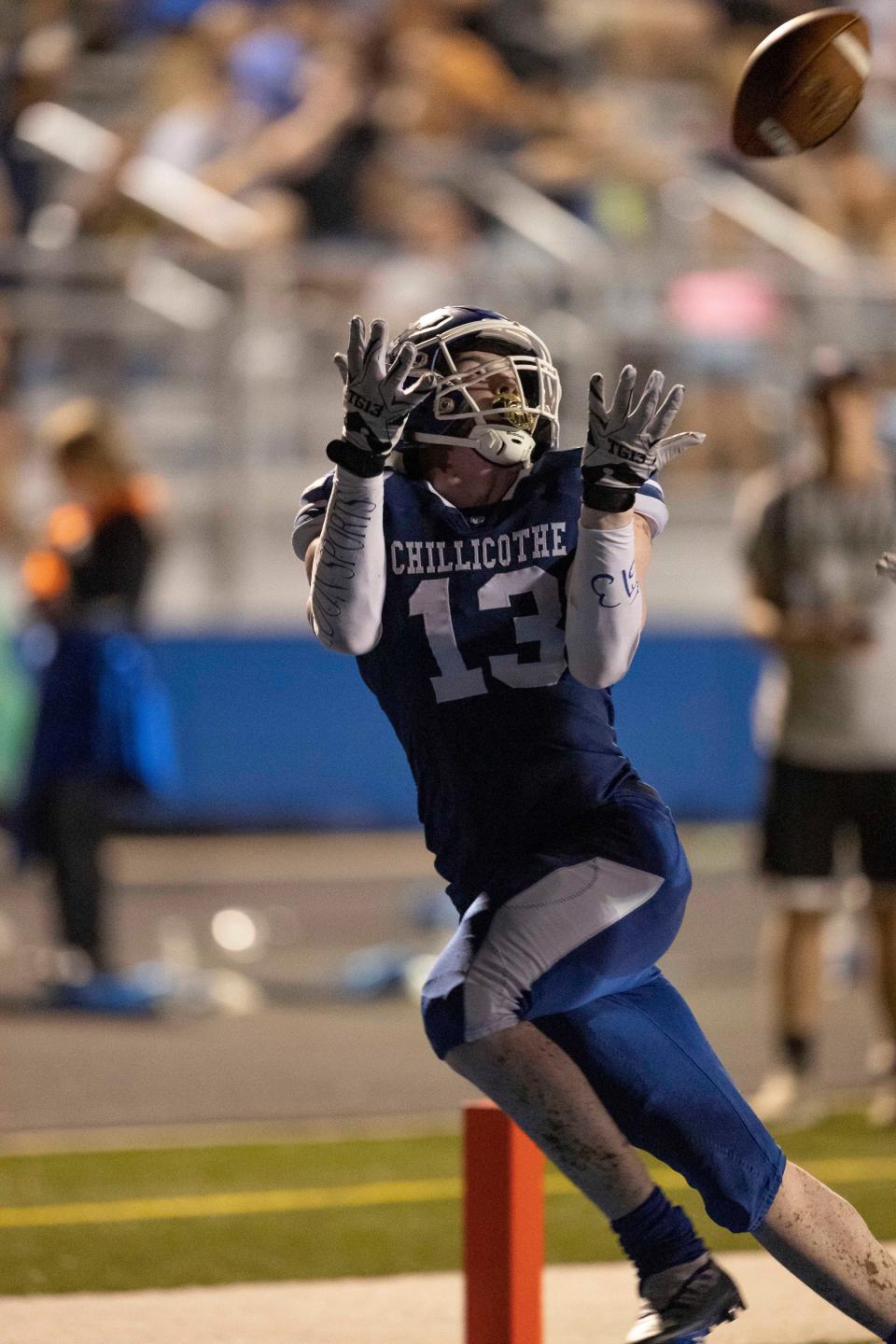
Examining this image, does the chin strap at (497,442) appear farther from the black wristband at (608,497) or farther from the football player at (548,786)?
the black wristband at (608,497)

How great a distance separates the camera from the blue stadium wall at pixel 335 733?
11.7 meters

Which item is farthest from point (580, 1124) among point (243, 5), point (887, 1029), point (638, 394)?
point (243, 5)

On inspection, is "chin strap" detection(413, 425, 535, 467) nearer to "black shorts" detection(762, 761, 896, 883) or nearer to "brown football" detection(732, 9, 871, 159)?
"brown football" detection(732, 9, 871, 159)

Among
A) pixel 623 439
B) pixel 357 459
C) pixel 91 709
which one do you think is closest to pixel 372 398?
pixel 357 459

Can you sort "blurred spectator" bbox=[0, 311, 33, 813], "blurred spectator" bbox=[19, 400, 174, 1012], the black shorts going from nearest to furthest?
1. the black shorts
2. "blurred spectator" bbox=[19, 400, 174, 1012]
3. "blurred spectator" bbox=[0, 311, 33, 813]

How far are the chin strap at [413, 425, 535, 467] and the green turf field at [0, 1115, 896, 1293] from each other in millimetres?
2121

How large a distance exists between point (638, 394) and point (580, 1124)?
1.08m

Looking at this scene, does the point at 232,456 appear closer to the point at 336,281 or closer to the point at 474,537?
the point at 336,281

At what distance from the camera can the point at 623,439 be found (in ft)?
10.3

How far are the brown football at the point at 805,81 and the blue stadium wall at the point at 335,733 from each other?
789 centimetres

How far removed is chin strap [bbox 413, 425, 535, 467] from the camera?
11.0 feet

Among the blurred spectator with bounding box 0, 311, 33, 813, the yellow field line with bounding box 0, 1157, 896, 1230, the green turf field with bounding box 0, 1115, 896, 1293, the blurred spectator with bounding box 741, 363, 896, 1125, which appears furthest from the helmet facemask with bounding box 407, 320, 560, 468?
the blurred spectator with bounding box 0, 311, 33, 813

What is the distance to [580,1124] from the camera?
323 centimetres

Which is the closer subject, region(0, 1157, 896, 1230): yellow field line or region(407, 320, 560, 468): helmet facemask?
region(407, 320, 560, 468): helmet facemask
